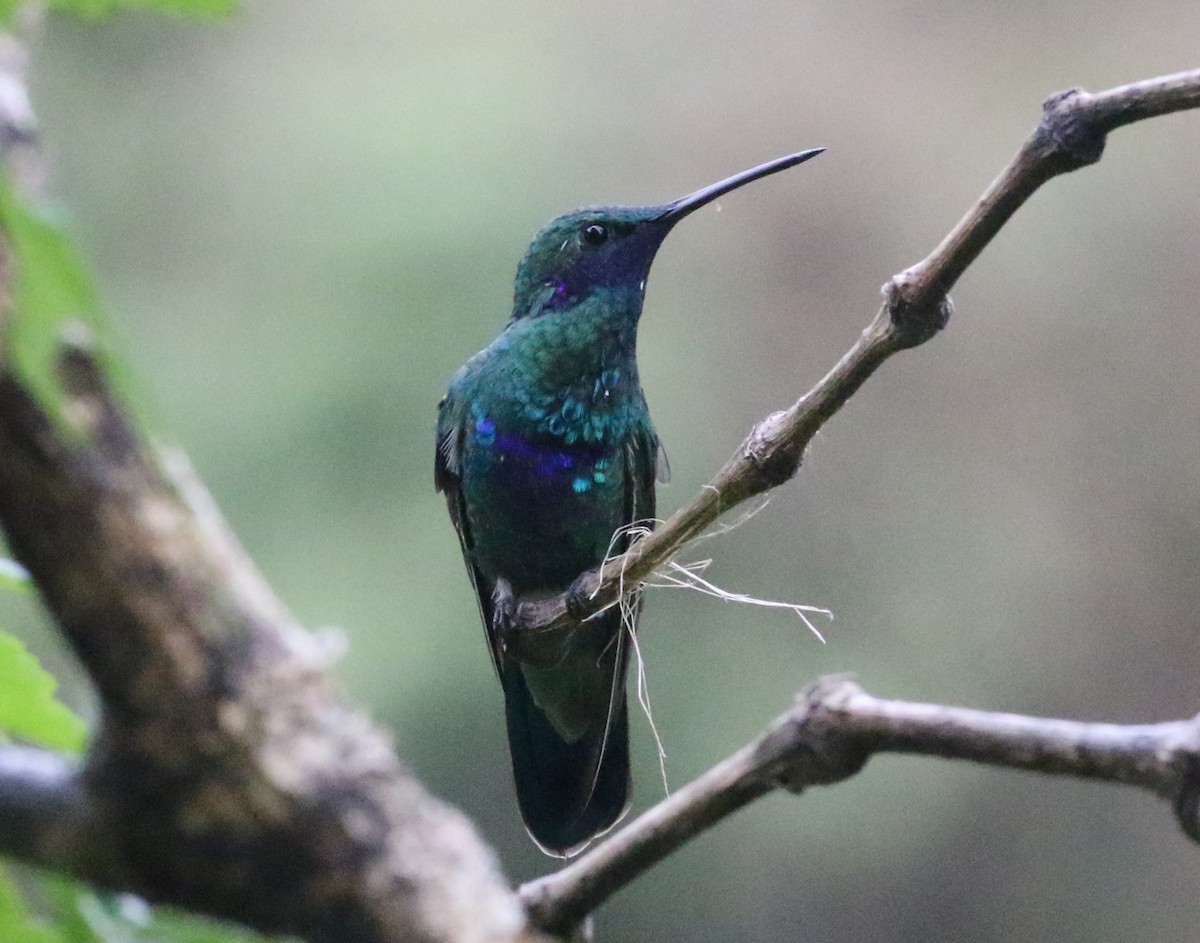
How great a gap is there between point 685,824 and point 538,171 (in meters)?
3.69

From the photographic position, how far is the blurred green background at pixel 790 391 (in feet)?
12.5

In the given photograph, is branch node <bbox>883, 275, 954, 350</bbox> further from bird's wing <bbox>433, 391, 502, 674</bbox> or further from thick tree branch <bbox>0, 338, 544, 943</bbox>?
bird's wing <bbox>433, 391, 502, 674</bbox>

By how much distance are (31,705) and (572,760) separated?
5.10 ft

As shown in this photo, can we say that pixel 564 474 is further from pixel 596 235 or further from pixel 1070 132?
pixel 1070 132

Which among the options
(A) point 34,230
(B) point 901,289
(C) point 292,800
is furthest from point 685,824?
(A) point 34,230

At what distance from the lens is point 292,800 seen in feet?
1.74

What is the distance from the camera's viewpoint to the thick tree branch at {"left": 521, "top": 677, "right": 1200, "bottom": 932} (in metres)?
0.71

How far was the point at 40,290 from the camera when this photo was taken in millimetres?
447

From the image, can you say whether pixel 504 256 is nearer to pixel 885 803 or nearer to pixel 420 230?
pixel 420 230

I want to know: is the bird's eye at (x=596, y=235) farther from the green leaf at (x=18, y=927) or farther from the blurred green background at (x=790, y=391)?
the blurred green background at (x=790, y=391)

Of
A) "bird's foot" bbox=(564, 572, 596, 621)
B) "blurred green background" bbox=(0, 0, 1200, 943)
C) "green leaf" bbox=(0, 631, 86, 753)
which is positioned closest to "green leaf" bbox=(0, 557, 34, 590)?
"green leaf" bbox=(0, 631, 86, 753)

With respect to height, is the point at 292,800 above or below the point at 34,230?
below

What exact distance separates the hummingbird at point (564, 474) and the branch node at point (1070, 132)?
40.9 inches

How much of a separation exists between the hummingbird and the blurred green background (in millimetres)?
1474
